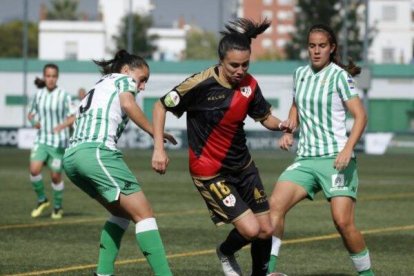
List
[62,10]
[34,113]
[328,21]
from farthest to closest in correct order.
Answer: [62,10] < [328,21] < [34,113]

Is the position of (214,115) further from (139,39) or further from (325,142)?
(139,39)

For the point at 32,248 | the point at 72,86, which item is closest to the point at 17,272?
the point at 32,248

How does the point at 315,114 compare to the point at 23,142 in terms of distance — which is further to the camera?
the point at 23,142

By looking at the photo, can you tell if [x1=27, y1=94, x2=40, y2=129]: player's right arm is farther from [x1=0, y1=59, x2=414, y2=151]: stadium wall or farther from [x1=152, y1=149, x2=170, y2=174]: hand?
[x1=0, y1=59, x2=414, y2=151]: stadium wall

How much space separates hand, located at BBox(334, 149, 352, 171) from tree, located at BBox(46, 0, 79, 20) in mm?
142270

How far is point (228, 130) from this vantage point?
34.4ft

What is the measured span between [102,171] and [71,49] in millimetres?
119099

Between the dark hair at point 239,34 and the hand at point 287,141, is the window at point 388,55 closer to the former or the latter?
the hand at point 287,141

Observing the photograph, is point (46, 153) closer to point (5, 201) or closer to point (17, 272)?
point (5, 201)

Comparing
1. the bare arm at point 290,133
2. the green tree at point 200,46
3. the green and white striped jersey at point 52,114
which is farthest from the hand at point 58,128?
the green tree at point 200,46

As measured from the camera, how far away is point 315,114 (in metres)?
11.2

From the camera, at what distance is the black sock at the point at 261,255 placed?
10781 mm

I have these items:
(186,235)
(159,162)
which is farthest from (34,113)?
(159,162)

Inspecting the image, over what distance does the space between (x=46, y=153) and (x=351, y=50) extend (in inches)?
3807
